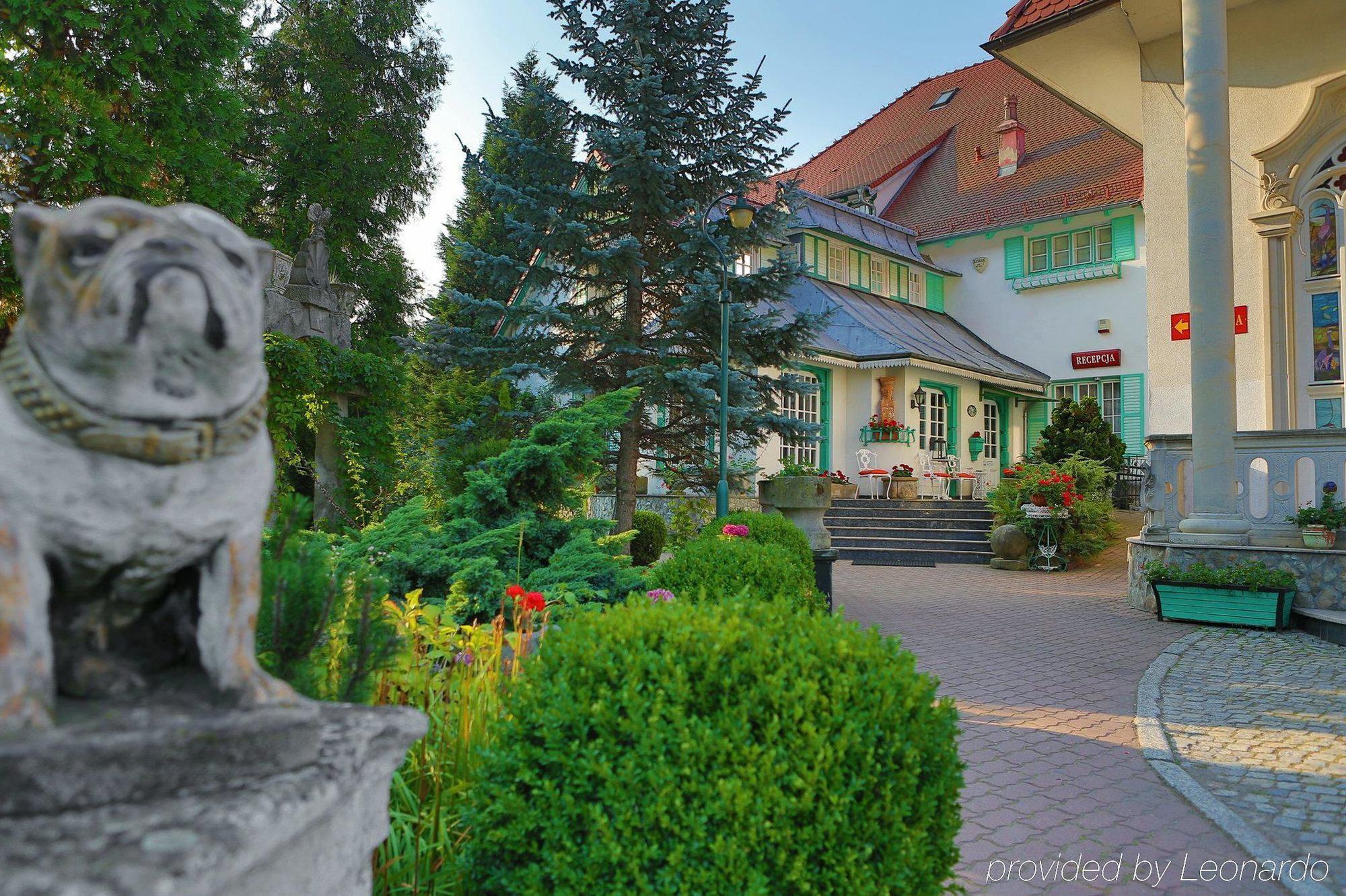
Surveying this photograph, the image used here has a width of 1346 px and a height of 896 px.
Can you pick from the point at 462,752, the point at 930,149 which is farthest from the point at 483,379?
the point at 930,149

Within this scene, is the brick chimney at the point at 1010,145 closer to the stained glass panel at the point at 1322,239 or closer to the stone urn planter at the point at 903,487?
the stone urn planter at the point at 903,487

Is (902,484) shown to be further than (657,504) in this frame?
Yes

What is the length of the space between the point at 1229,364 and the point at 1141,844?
732 cm

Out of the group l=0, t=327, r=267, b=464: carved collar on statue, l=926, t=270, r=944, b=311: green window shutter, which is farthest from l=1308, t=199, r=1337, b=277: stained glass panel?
l=926, t=270, r=944, b=311: green window shutter

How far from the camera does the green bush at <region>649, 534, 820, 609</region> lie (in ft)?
17.1

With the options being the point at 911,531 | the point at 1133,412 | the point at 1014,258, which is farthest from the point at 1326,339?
the point at 1014,258

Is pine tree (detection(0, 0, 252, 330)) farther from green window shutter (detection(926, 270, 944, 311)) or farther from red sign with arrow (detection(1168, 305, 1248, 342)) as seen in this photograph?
green window shutter (detection(926, 270, 944, 311))

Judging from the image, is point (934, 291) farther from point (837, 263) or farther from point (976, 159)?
point (976, 159)

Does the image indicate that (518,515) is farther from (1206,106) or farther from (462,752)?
(1206,106)

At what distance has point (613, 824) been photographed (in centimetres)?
206

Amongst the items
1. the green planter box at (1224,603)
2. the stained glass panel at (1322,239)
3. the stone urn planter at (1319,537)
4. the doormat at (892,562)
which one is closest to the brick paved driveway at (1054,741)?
the green planter box at (1224,603)

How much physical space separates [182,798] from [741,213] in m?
9.33

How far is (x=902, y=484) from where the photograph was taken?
765 inches

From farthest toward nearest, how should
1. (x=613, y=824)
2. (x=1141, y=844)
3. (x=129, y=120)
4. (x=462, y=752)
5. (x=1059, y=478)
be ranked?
(x=1059, y=478) → (x=129, y=120) → (x=1141, y=844) → (x=462, y=752) → (x=613, y=824)
